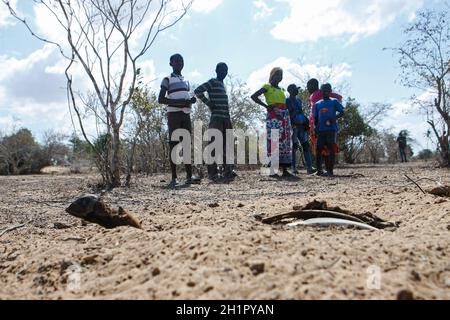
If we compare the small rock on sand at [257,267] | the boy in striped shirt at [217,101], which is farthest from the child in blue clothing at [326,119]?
the small rock on sand at [257,267]

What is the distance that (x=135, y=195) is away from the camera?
470cm

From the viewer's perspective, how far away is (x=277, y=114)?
661 centimetres

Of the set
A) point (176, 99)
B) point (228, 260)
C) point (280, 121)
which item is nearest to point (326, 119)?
point (280, 121)

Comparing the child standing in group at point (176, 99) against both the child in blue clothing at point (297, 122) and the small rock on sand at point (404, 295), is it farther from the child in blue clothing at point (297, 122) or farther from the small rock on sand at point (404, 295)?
the small rock on sand at point (404, 295)

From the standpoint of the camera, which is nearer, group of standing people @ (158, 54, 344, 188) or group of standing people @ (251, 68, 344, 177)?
group of standing people @ (158, 54, 344, 188)

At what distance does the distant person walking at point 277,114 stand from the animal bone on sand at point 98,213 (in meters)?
4.17

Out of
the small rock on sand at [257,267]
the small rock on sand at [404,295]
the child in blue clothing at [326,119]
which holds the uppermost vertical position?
the child in blue clothing at [326,119]

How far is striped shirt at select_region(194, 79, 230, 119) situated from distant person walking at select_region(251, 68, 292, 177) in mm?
480

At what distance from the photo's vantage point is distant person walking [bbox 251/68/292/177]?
657 cm

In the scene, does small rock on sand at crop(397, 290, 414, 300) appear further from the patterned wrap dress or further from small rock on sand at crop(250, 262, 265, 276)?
the patterned wrap dress

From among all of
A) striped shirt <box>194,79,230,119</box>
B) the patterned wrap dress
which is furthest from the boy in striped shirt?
the patterned wrap dress

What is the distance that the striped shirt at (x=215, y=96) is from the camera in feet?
20.7

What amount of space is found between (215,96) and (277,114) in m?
0.97
